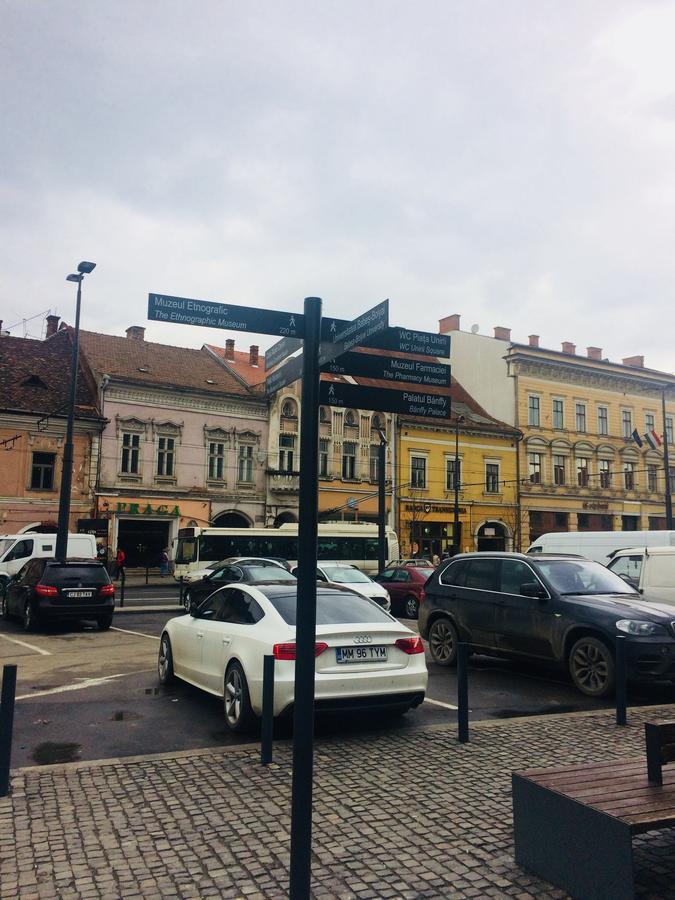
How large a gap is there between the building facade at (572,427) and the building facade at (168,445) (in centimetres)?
1808

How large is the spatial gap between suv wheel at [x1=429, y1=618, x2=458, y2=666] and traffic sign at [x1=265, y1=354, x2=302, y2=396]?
7.82 meters

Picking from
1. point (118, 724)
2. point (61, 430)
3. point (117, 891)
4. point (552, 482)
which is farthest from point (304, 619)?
point (552, 482)

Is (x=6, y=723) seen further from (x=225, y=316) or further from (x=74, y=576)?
(x=74, y=576)

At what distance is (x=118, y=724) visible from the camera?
7848 millimetres

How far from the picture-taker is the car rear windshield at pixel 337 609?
7.79 m

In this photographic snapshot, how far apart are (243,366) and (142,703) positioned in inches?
1601

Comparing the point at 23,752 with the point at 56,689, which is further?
the point at 56,689

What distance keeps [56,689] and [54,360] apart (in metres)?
34.1

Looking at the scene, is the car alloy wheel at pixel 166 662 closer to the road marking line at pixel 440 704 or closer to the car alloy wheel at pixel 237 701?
the car alloy wheel at pixel 237 701

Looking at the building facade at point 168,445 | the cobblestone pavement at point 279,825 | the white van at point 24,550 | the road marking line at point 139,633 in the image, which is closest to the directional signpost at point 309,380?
the cobblestone pavement at point 279,825

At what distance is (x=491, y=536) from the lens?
165ft

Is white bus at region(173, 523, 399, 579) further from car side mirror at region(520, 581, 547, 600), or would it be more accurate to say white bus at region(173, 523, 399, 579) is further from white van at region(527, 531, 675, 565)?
car side mirror at region(520, 581, 547, 600)

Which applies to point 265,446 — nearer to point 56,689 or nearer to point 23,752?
point 56,689

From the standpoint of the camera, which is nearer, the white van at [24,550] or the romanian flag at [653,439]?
the white van at [24,550]
